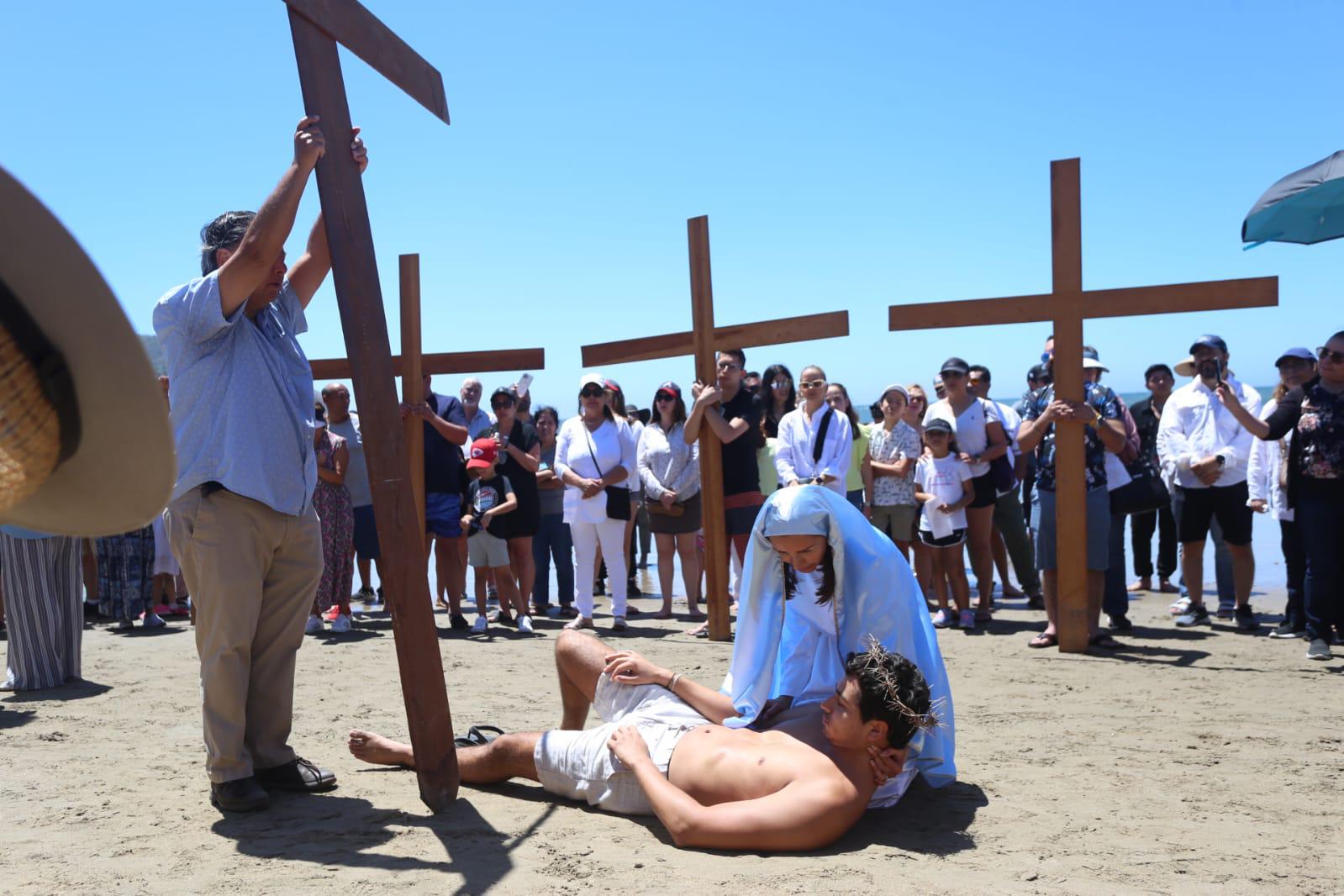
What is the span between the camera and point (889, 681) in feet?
11.6

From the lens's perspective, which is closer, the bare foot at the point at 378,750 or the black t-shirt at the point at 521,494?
the bare foot at the point at 378,750

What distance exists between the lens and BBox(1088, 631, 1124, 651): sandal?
7.30 m

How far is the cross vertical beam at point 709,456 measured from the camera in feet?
25.9

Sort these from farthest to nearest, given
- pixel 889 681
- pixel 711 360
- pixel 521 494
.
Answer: pixel 521 494
pixel 711 360
pixel 889 681

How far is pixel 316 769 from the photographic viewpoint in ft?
13.9

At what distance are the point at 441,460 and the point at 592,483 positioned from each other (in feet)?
4.06

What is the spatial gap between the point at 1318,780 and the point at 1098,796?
3.17ft

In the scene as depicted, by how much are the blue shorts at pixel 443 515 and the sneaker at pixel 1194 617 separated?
5637 mm

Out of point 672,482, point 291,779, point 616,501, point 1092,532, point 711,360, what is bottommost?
point 291,779

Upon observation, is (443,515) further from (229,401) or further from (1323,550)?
(1323,550)

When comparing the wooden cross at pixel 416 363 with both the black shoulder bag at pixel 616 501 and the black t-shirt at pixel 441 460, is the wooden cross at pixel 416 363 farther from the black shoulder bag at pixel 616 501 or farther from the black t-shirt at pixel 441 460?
the black shoulder bag at pixel 616 501

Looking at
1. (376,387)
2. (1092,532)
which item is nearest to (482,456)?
(1092,532)

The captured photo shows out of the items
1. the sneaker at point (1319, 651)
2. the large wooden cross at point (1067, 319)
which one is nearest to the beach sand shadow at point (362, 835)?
the large wooden cross at point (1067, 319)

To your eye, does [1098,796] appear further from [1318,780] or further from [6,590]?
[6,590]
